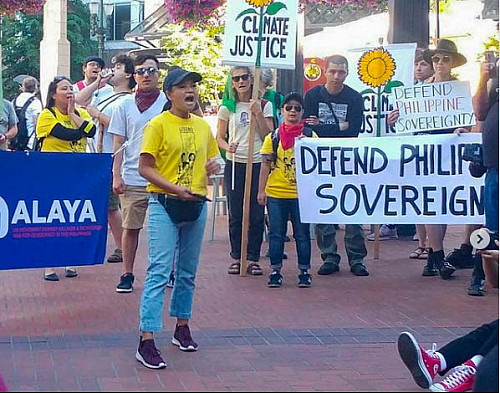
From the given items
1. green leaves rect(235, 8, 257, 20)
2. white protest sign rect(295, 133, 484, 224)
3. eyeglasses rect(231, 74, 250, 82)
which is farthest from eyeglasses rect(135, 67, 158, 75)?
white protest sign rect(295, 133, 484, 224)

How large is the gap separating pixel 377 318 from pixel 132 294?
2.18m

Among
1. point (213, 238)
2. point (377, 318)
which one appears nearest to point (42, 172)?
point (377, 318)

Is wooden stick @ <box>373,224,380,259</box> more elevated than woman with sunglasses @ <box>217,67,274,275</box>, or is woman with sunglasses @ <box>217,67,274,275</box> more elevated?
woman with sunglasses @ <box>217,67,274,275</box>

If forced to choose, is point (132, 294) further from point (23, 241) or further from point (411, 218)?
point (411, 218)

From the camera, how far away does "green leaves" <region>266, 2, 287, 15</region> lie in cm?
984

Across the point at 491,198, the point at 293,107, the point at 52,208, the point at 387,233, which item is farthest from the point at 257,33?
the point at 387,233

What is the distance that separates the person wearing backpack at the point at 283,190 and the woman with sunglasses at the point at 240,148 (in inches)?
21.8

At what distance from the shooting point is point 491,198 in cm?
720

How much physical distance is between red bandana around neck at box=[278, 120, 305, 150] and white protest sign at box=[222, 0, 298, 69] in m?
0.79

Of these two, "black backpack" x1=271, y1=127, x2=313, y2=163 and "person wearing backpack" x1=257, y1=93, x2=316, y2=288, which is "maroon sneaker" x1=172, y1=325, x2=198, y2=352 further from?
"black backpack" x1=271, y1=127, x2=313, y2=163

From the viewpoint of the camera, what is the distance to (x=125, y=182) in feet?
28.7

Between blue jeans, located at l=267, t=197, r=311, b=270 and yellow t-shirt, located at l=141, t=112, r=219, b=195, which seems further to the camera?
blue jeans, located at l=267, t=197, r=311, b=270

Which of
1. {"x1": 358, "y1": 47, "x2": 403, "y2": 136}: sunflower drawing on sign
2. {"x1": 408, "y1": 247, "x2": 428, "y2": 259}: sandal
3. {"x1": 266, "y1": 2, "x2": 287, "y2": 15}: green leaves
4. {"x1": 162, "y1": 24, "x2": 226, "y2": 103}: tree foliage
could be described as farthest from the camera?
{"x1": 162, "y1": 24, "x2": 226, "y2": 103}: tree foliage

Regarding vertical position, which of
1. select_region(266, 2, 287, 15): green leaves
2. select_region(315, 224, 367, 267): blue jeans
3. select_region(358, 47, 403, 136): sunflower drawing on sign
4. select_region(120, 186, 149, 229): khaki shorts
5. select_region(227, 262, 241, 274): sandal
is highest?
select_region(266, 2, 287, 15): green leaves
